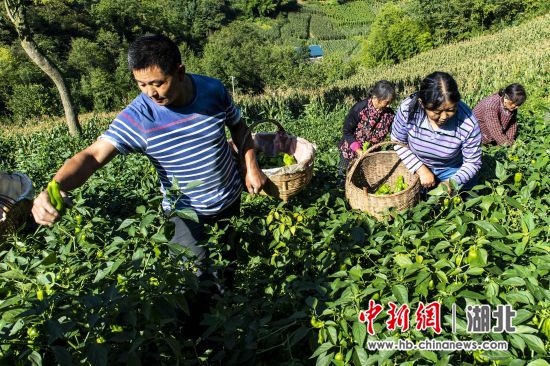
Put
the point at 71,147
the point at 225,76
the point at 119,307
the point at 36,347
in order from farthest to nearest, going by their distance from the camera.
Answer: the point at 225,76
the point at 71,147
the point at 119,307
the point at 36,347

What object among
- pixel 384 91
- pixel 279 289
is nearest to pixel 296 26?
pixel 384 91

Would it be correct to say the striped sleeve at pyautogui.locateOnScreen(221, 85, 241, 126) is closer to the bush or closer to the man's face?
the man's face

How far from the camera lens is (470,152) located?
101 inches

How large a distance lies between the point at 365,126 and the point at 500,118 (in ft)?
4.63

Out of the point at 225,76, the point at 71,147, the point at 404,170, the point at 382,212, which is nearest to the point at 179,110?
the point at 382,212

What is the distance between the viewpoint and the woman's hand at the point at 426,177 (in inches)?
104

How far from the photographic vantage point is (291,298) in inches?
73.1

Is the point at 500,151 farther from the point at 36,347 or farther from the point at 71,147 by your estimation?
the point at 71,147

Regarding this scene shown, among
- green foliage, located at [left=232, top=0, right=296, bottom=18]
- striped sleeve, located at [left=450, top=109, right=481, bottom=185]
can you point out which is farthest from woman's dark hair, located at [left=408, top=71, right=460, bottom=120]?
green foliage, located at [left=232, top=0, right=296, bottom=18]

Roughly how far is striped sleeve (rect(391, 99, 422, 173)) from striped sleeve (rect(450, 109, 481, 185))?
0.26 m

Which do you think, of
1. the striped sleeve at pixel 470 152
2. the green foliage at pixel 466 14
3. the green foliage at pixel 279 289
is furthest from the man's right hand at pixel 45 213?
the green foliage at pixel 466 14

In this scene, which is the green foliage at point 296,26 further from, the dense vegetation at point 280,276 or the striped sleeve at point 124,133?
the striped sleeve at point 124,133

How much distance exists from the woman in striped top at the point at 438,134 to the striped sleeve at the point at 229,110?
1.11 m

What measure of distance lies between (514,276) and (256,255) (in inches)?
51.7
